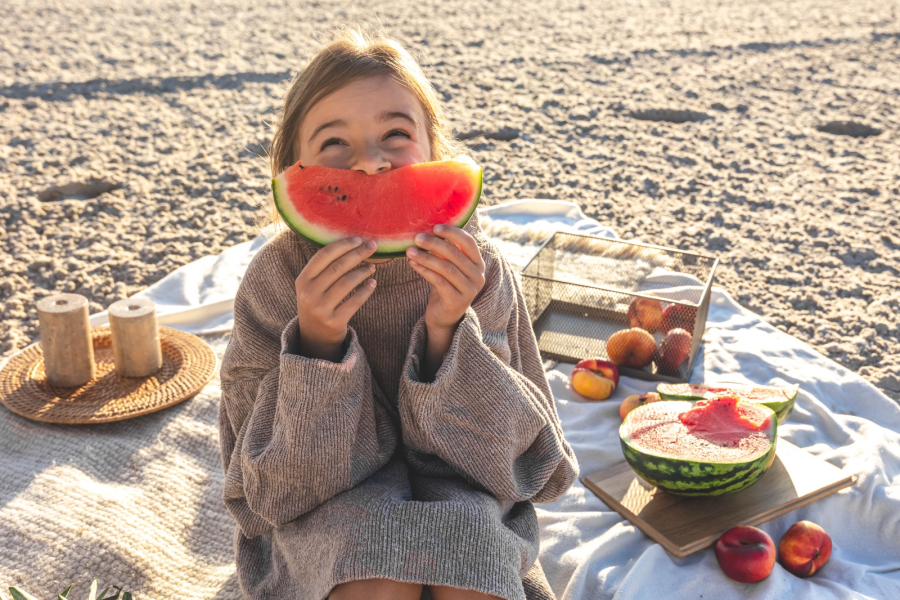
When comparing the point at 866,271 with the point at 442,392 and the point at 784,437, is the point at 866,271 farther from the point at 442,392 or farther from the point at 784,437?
the point at 442,392

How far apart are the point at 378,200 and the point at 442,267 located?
1.01 feet

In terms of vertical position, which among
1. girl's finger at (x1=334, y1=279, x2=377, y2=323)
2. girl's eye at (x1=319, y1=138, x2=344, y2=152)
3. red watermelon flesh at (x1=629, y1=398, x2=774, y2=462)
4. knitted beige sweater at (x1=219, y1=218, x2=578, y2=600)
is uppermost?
girl's eye at (x1=319, y1=138, x2=344, y2=152)

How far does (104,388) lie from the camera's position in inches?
132

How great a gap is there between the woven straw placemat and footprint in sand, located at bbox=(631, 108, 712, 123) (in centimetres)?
472

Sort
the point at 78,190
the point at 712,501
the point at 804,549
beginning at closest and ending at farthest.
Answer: the point at 804,549 → the point at 712,501 → the point at 78,190

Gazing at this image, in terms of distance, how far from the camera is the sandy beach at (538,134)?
15.1 feet

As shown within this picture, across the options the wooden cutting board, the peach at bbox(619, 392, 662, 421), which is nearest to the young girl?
the wooden cutting board

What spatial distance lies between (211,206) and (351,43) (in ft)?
11.2

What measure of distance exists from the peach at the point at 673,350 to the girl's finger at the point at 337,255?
2074mm

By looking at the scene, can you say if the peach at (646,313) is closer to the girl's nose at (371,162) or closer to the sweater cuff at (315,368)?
the girl's nose at (371,162)

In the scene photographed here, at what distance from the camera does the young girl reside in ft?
6.06

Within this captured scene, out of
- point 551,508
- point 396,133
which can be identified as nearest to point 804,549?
point 551,508

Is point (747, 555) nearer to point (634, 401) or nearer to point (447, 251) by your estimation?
point (634, 401)

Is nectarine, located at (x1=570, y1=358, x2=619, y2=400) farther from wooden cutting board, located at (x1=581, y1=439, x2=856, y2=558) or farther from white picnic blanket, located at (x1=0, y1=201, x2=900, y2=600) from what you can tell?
wooden cutting board, located at (x1=581, y1=439, x2=856, y2=558)
